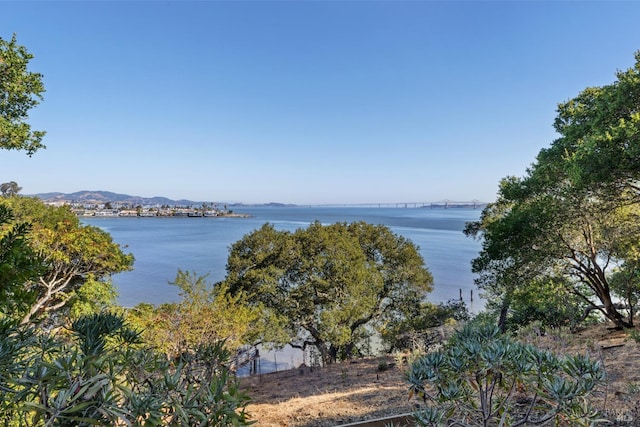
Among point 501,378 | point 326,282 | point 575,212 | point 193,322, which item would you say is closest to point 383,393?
point 501,378

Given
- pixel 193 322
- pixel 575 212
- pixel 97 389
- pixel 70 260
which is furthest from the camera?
pixel 70 260

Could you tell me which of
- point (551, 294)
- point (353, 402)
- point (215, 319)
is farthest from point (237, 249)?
Answer: point (551, 294)

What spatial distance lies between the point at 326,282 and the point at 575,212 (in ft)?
25.0

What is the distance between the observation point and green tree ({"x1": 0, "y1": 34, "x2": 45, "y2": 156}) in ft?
20.1

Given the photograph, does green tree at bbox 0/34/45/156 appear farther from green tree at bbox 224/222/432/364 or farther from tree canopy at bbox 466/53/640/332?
tree canopy at bbox 466/53/640/332

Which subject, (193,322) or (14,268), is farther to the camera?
(193,322)

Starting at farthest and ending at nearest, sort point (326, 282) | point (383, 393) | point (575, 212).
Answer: point (326, 282) < point (575, 212) < point (383, 393)

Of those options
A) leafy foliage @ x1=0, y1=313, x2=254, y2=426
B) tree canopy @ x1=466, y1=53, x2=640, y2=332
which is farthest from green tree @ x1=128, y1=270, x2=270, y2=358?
tree canopy @ x1=466, y1=53, x2=640, y2=332

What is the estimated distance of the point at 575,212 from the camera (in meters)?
7.64

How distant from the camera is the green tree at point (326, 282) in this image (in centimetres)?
1208

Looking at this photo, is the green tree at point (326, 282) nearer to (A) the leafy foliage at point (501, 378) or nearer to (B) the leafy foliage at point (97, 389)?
(A) the leafy foliage at point (501, 378)

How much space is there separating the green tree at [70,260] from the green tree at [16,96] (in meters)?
3.01

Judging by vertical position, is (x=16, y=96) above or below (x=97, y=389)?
above

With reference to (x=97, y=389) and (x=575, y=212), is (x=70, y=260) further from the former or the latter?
(x=575, y=212)
